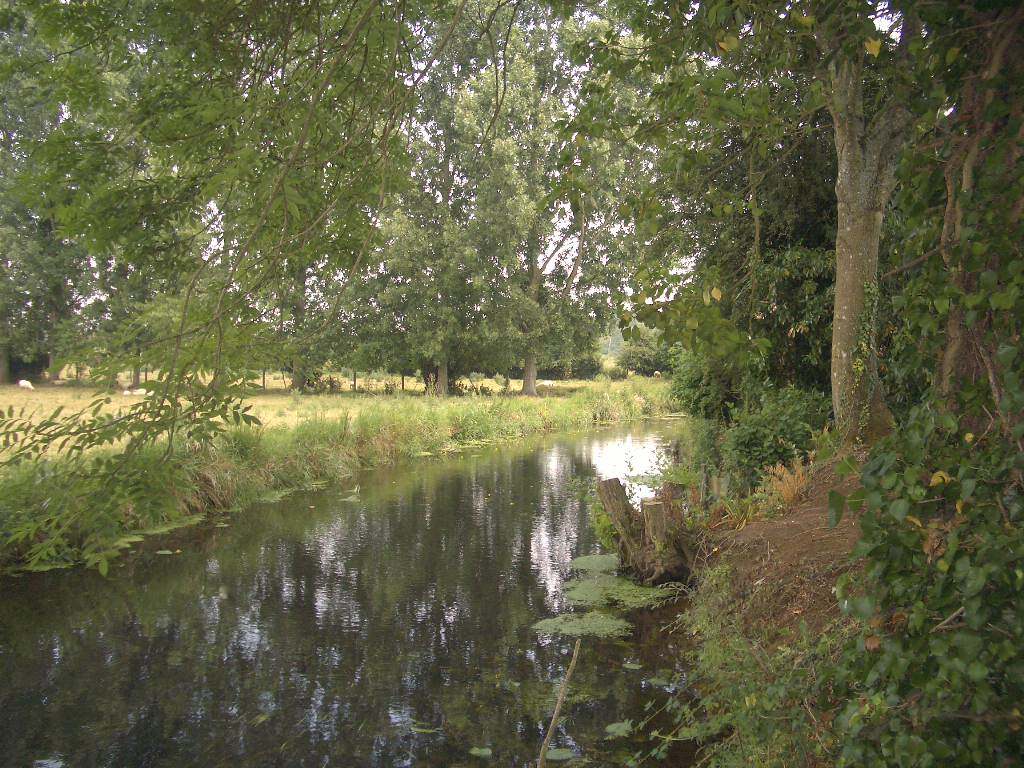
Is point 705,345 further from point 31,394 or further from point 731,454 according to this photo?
point 31,394

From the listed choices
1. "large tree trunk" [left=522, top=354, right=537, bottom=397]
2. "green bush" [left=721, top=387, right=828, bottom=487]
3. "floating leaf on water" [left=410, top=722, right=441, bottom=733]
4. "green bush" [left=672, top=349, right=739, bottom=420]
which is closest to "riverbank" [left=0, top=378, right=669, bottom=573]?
"floating leaf on water" [left=410, top=722, right=441, bottom=733]

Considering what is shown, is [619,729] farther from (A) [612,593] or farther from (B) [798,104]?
(B) [798,104]

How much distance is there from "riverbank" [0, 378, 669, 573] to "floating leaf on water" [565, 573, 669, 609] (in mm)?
3976

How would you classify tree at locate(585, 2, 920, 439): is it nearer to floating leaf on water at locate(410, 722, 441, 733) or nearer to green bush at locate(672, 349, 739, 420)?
green bush at locate(672, 349, 739, 420)

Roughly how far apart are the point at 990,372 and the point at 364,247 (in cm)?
265

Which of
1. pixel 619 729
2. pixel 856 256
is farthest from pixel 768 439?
pixel 619 729

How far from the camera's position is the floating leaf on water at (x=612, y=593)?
7449 millimetres

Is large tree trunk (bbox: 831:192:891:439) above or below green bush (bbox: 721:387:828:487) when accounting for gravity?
above

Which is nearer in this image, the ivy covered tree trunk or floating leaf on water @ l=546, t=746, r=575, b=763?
floating leaf on water @ l=546, t=746, r=575, b=763

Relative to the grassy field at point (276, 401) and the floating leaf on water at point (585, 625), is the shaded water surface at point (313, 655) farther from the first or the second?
the grassy field at point (276, 401)

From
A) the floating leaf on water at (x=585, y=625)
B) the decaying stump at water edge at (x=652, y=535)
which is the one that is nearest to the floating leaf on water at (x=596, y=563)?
the decaying stump at water edge at (x=652, y=535)

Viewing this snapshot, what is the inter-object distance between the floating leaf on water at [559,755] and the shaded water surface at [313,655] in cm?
9

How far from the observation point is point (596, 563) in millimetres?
8898

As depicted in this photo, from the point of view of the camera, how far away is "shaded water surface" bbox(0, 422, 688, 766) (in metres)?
5.00
